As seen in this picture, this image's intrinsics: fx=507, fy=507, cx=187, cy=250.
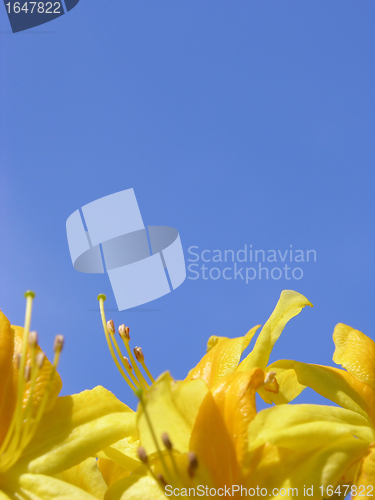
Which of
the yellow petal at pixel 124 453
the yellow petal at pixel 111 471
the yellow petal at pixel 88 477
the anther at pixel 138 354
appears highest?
the anther at pixel 138 354

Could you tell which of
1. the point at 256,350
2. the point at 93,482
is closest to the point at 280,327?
the point at 256,350

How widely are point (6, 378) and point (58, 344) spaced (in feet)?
0.82

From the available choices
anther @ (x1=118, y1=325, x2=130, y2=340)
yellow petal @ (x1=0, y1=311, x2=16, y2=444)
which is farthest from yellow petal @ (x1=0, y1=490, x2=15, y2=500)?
anther @ (x1=118, y1=325, x2=130, y2=340)

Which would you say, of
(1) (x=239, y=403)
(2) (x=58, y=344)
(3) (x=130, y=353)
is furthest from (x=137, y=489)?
(3) (x=130, y=353)

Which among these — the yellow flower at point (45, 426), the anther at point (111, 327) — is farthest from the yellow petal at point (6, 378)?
the anther at point (111, 327)

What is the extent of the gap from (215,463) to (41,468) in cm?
52

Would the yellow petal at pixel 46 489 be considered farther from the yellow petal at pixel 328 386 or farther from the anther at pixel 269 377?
the yellow petal at pixel 328 386

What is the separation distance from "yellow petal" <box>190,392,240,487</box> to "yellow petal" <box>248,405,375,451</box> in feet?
0.28

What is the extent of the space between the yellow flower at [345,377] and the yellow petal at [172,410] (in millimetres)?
450

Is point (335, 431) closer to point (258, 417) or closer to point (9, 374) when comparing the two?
point (258, 417)

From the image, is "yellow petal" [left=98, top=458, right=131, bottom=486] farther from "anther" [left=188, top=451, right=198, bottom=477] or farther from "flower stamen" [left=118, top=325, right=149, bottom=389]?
"anther" [left=188, top=451, right=198, bottom=477]

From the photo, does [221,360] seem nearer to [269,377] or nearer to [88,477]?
[269,377]

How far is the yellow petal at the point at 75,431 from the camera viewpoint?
149 cm

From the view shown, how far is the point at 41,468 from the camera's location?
1.49 meters
